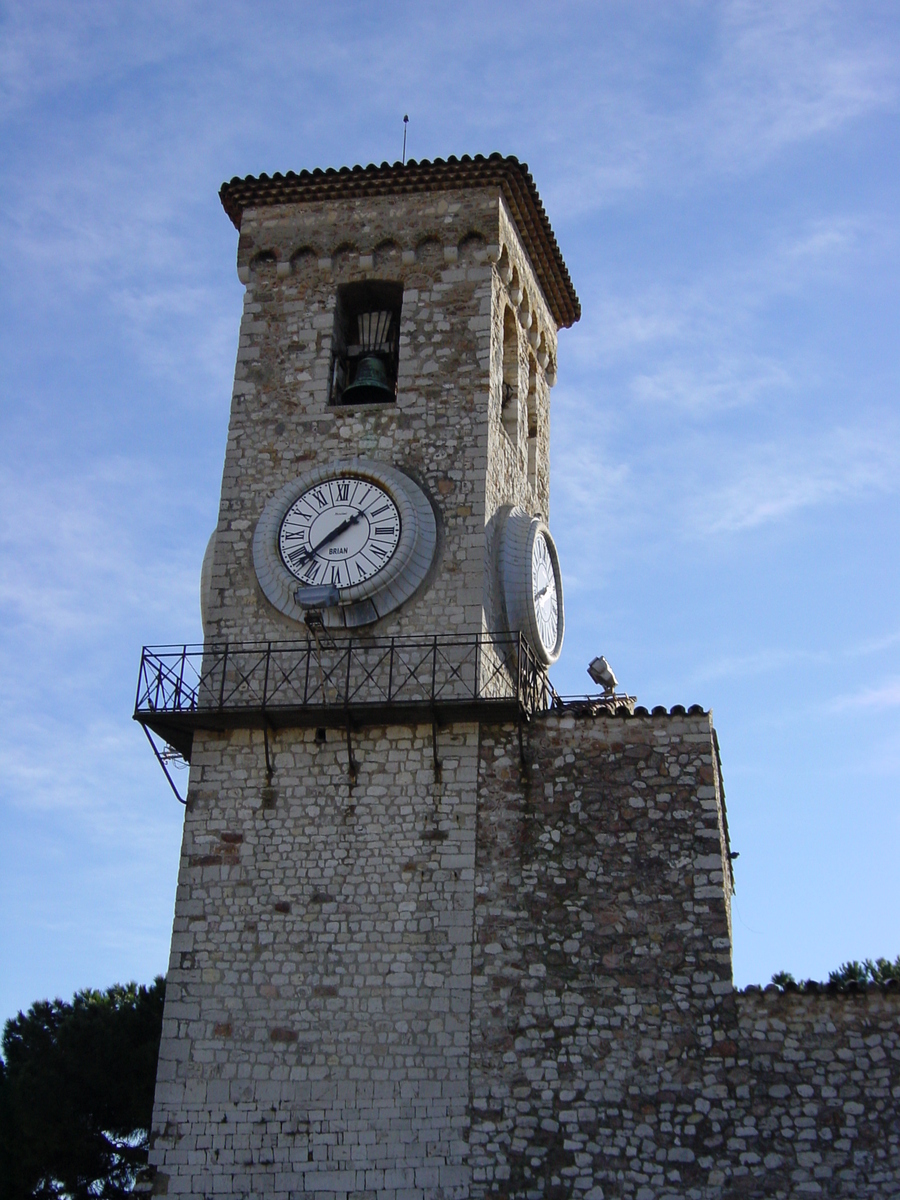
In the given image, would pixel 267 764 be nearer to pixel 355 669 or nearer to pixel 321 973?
pixel 355 669

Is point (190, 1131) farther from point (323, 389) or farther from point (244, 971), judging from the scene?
point (323, 389)

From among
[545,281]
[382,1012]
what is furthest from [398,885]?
[545,281]

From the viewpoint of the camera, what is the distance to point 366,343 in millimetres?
22328

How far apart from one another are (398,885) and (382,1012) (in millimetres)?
1371

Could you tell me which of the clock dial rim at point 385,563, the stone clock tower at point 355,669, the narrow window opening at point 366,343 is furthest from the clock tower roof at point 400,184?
the clock dial rim at point 385,563

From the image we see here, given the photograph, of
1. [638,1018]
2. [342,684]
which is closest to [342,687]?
[342,684]

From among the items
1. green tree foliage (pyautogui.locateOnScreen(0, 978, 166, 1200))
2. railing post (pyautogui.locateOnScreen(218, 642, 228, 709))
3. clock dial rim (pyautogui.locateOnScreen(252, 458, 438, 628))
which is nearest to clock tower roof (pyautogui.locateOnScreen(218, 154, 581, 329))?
clock dial rim (pyautogui.locateOnScreen(252, 458, 438, 628))

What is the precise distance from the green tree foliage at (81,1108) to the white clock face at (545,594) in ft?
25.0

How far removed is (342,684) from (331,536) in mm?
1954

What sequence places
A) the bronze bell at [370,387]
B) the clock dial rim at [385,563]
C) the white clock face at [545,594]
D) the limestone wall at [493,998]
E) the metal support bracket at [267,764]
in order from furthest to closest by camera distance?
the bronze bell at [370,387] < the white clock face at [545,594] < the clock dial rim at [385,563] < the metal support bracket at [267,764] < the limestone wall at [493,998]

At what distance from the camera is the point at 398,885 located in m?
18.0

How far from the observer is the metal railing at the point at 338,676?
61.7ft

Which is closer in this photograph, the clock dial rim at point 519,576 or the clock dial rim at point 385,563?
the clock dial rim at point 385,563

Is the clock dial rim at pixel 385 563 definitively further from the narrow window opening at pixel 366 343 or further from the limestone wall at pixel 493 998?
the limestone wall at pixel 493 998
